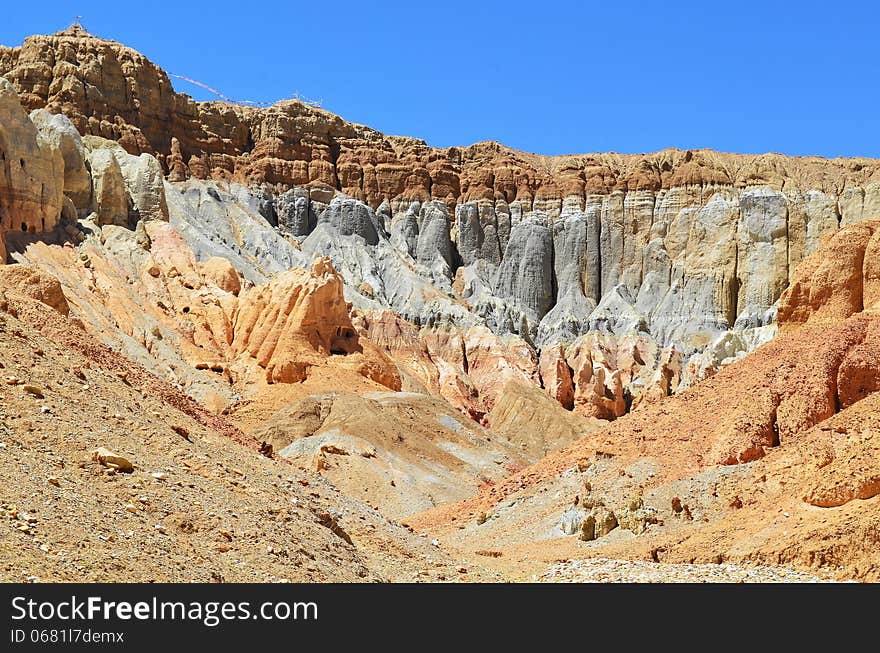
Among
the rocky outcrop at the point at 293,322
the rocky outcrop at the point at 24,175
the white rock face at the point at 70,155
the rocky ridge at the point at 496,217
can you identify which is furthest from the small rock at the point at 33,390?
the rocky ridge at the point at 496,217

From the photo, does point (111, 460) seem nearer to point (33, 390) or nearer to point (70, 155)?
point (33, 390)

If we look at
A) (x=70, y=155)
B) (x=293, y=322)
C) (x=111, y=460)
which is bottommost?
(x=111, y=460)

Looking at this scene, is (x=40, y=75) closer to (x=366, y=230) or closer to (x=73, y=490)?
(x=366, y=230)

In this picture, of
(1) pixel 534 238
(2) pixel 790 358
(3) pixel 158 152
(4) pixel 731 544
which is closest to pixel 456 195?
(1) pixel 534 238

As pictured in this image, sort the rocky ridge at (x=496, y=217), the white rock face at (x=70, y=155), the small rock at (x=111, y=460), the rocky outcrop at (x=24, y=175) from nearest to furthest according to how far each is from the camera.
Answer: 1. the small rock at (x=111, y=460)
2. the rocky outcrop at (x=24, y=175)
3. the white rock face at (x=70, y=155)
4. the rocky ridge at (x=496, y=217)

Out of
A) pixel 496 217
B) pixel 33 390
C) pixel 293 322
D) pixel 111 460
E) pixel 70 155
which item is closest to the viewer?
pixel 111 460

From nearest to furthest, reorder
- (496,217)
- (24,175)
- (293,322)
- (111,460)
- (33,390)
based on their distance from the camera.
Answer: (111,460) → (33,390) → (24,175) → (293,322) → (496,217)

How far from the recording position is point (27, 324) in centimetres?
2339

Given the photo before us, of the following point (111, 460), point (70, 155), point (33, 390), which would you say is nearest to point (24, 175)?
point (70, 155)

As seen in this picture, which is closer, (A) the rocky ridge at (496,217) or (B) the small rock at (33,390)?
(B) the small rock at (33,390)

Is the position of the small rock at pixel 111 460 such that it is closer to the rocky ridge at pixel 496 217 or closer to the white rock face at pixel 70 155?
the white rock face at pixel 70 155

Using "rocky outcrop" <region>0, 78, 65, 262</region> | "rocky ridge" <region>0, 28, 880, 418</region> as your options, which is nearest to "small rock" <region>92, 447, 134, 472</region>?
"rocky outcrop" <region>0, 78, 65, 262</region>

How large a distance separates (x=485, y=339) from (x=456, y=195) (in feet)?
85.0

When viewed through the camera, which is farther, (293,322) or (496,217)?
(496,217)
